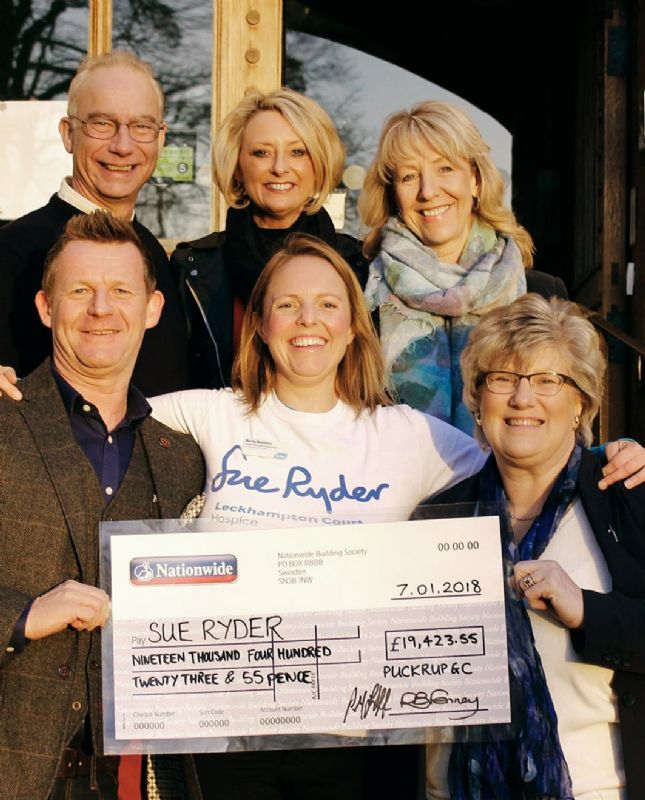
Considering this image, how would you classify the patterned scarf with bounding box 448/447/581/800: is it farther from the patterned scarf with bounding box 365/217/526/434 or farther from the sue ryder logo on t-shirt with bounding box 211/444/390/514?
the patterned scarf with bounding box 365/217/526/434

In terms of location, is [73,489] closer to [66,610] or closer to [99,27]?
[66,610]

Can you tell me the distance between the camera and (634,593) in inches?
112

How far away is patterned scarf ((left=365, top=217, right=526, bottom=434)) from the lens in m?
3.75

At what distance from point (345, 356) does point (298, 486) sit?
52cm

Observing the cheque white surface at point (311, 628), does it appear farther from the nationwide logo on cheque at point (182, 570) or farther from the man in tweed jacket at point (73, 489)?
the man in tweed jacket at point (73, 489)

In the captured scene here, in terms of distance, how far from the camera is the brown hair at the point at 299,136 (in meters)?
4.00

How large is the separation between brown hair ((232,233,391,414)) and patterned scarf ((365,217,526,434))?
0.29 m

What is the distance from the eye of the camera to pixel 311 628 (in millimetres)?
2840

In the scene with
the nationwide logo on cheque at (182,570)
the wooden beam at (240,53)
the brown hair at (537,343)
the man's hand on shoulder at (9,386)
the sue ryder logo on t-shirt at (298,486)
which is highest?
the wooden beam at (240,53)

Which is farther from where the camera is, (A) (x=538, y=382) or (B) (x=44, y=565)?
(A) (x=538, y=382)

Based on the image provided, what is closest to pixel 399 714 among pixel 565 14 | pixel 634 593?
pixel 634 593

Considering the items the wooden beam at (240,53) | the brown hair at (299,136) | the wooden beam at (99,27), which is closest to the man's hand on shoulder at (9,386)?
the brown hair at (299,136)

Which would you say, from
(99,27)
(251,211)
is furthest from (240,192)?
(99,27)

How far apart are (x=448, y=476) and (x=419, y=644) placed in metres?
0.55
